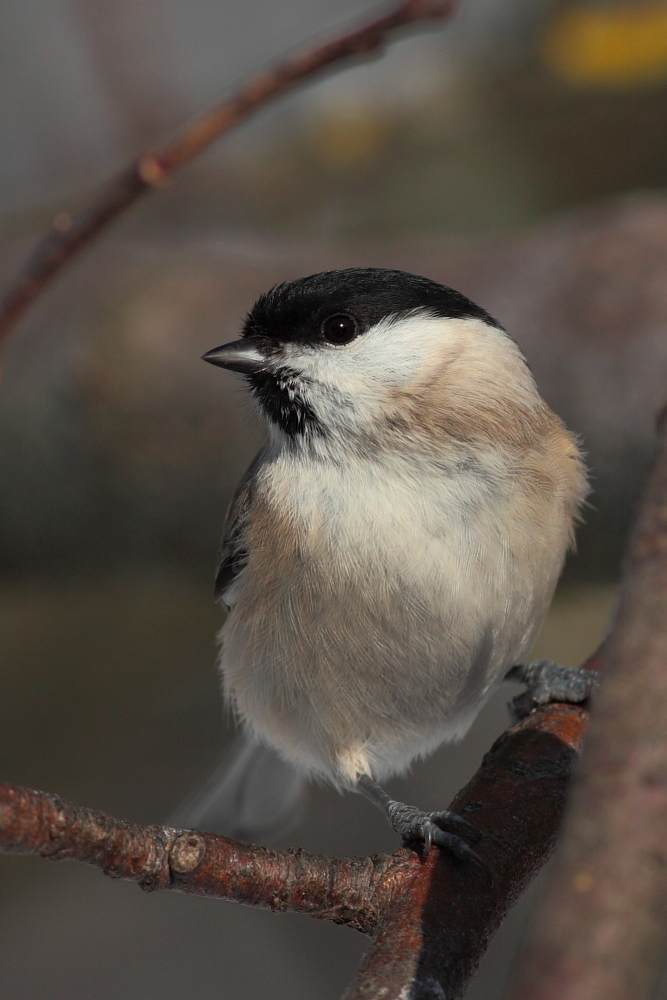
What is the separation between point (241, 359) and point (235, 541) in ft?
1.00

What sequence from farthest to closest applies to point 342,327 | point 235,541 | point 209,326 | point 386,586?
1. point 209,326
2. point 235,541
3. point 342,327
4. point 386,586

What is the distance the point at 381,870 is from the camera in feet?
3.34

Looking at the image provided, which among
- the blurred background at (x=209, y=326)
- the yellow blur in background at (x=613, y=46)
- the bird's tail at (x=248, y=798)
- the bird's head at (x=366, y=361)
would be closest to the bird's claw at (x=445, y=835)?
the bird's head at (x=366, y=361)

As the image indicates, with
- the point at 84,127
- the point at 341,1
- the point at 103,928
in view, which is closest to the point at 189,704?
the point at 103,928

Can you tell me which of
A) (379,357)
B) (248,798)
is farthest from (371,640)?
(248,798)

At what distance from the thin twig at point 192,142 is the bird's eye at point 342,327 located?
36 cm

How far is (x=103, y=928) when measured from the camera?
2691mm

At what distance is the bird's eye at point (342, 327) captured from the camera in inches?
56.4

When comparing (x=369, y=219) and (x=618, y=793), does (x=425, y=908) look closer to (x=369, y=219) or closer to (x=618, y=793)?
(x=618, y=793)

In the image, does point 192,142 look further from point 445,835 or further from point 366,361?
point 445,835

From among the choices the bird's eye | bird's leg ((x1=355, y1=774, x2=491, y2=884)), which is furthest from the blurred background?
bird's leg ((x1=355, y1=774, x2=491, y2=884))

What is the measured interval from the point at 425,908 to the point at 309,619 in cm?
48

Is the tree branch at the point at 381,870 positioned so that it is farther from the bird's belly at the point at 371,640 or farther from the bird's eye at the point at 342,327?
the bird's eye at the point at 342,327

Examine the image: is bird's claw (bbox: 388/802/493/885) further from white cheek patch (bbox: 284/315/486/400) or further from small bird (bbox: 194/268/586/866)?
white cheek patch (bbox: 284/315/486/400)
